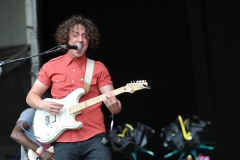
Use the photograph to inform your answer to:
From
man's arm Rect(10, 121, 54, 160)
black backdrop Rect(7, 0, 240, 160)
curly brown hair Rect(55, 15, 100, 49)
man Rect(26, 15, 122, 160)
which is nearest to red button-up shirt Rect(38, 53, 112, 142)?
man Rect(26, 15, 122, 160)

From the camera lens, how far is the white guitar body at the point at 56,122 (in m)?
3.53

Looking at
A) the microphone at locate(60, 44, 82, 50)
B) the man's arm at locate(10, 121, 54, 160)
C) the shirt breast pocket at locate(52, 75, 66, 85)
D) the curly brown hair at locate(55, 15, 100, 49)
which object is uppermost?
the curly brown hair at locate(55, 15, 100, 49)

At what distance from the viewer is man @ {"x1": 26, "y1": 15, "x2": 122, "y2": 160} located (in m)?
3.47

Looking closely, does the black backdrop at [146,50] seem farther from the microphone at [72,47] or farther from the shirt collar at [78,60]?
the microphone at [72,47]

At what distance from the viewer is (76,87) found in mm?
3588

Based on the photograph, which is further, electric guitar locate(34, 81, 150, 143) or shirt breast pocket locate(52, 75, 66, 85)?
shirt breast pocket locate(52, 75, 66, 85)

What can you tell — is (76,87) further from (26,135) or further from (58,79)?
(26,135)

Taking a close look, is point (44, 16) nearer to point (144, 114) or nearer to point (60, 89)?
point (144, 114)

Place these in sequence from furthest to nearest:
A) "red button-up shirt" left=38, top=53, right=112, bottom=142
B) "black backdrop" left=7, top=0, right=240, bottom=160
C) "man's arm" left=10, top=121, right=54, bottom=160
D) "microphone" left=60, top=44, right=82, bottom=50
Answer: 1. "black backdrop" left=7, top=0, right=240, bottom=160
2. "man's arm" left=10, top=121, right=54, bottom=160
3. "red button-up shirt" left=38, top=53, right=112, bottom=142
4. "microphone" left=60, top=44, right=82, bottom=50

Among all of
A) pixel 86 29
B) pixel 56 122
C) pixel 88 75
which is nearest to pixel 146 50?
pixel 86 29

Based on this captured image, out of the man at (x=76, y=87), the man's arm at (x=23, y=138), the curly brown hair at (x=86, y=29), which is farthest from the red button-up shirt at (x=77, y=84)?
the man's arm at (x=23, y=138)

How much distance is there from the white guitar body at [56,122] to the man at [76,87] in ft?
0.13

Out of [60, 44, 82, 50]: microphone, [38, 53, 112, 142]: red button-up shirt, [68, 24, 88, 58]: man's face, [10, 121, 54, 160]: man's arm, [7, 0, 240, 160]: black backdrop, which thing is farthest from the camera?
[7, 0, 240, 160]: black backdrop

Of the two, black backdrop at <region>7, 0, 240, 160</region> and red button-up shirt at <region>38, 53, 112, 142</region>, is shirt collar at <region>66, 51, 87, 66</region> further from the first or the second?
black backdrop at <region>7, 0, 240, 160</region>
